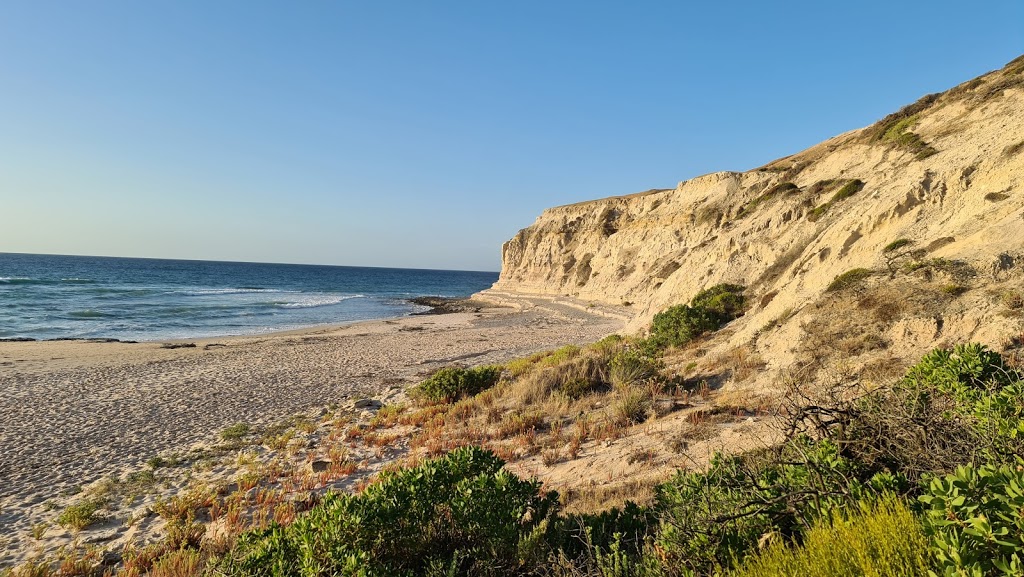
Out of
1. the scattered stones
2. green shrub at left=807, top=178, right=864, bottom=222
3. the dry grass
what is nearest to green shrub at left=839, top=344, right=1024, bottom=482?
the dry grass

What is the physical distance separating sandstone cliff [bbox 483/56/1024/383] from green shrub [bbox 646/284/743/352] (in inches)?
35.4

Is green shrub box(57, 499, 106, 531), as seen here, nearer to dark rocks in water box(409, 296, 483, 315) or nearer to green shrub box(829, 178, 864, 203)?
green shrub box(829, 178, 864, 203)

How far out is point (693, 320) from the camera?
14.8 meters

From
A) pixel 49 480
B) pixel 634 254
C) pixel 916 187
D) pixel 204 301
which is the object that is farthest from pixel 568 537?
pixel 204 301

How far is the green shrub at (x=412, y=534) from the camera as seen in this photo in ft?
12.2

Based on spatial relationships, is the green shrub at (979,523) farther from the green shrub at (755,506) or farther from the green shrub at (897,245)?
the green shrub at (897,245)

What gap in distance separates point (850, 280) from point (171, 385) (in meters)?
20.8

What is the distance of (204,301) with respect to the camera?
52.4 m

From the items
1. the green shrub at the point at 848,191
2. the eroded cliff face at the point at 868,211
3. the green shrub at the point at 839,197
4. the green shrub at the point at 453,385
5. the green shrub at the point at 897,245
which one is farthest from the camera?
the green shrub at the point at 848,191

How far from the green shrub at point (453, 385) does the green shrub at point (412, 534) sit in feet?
26.8

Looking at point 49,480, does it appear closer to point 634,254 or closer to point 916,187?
point 916,187

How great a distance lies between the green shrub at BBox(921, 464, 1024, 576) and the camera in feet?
6.03

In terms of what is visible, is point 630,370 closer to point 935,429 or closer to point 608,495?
point 608,495

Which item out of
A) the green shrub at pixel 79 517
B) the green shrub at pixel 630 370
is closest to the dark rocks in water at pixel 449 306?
the green shrub at pixel 630 370
